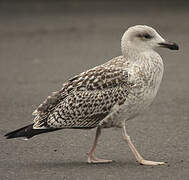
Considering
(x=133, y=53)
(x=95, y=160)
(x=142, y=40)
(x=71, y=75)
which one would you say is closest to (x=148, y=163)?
(x=95, y=160)

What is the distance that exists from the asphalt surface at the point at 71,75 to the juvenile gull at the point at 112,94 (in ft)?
1.46

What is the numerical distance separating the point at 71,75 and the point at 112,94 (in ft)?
22.3

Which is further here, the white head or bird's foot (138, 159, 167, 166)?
the white head

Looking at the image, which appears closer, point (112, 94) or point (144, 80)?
point (144, 80)

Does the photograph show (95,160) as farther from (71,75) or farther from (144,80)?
(71,75)

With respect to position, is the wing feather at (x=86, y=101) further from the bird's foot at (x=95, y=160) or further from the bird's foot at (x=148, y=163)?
the bird's foot at (x=148, y=163)

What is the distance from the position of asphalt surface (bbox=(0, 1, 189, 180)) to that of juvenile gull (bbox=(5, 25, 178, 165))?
0.45 metres

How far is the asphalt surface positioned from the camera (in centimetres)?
843

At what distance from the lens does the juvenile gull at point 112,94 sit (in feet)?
27.6

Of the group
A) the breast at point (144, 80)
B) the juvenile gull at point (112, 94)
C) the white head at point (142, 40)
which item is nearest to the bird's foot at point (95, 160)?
the juvenile gull at point (112, 94)

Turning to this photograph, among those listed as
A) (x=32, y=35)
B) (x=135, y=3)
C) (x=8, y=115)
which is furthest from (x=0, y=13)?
(x=8, y=115)

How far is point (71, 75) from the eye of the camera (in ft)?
50.0

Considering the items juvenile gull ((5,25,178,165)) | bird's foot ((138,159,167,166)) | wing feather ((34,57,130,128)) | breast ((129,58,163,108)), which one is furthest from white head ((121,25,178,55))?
bird's foot ((138,159,167,166))

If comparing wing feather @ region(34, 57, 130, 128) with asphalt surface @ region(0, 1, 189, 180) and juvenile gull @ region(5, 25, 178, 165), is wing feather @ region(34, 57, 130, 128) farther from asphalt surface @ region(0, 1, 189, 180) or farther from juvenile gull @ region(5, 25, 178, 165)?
asphalt surface @ region(0, 1, 189, 180)
